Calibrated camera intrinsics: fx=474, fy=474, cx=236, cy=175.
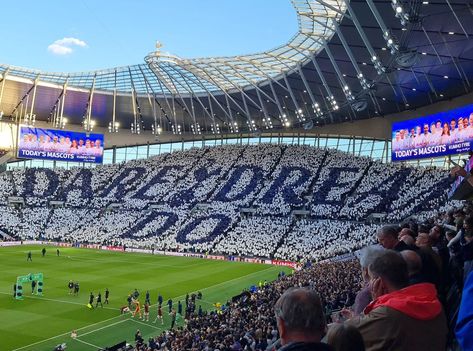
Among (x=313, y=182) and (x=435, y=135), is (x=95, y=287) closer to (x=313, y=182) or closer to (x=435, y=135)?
(x=435, y=135)

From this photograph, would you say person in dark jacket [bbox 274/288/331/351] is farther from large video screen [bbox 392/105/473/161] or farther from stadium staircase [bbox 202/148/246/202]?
stadium staircase [bbox 202/148/246/202]

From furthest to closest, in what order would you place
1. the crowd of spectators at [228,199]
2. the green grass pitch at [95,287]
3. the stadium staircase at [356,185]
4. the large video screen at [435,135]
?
the stadium staircase at [356,185] < the crowd of spectators at [228,199] < the large video screen at [435,135] < the green grass pitch at [95,287]

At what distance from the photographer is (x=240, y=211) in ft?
208

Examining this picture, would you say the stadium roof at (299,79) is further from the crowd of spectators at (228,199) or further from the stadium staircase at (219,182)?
the crowd of spectators at (228,199)

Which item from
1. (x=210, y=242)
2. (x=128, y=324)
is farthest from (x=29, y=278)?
(x=210, y=242)

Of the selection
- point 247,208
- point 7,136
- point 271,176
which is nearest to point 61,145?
point 7,136

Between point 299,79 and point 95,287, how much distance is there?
3382 centimetres

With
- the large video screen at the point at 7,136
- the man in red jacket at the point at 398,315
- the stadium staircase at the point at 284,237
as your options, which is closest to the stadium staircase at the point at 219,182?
the stadium staircase at the point at 284,237

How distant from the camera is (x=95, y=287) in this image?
34594mm

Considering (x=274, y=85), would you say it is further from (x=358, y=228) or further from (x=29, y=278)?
(x=29, y=278)

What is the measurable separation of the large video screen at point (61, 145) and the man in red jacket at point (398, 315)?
77.1 meters

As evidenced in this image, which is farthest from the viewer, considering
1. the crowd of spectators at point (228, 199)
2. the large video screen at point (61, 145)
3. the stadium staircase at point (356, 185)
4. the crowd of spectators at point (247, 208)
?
the large video screen at point (61, 145)

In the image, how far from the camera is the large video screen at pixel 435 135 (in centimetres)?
3891

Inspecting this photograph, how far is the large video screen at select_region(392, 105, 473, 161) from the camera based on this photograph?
3891cm
